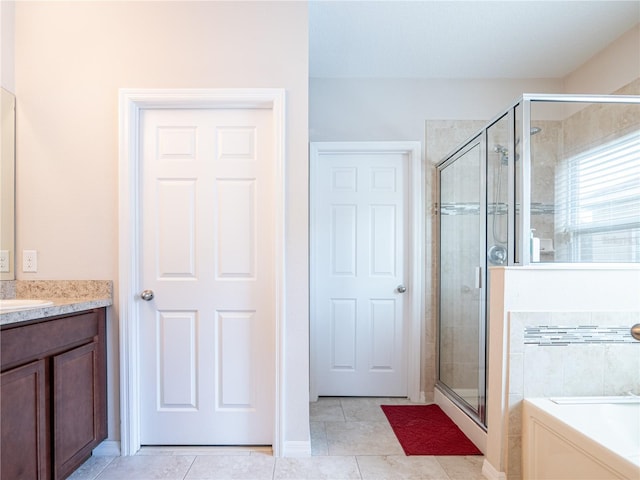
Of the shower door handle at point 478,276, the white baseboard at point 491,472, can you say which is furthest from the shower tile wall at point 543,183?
the white baseboard at point 491,472

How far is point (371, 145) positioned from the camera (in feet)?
10.3

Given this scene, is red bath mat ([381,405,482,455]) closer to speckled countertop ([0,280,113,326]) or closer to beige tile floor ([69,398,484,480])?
beige tile floor ([69,398,484,480])

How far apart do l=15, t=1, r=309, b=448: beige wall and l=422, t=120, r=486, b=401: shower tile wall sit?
135 cm

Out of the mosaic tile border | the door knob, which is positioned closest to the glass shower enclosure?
the mosaic tile border

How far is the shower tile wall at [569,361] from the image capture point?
6.09 feet

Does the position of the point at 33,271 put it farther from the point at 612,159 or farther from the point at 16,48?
the point at 612,159

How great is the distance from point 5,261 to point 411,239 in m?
2.65

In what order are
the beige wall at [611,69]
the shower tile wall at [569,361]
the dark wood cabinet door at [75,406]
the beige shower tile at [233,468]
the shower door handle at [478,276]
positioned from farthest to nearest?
the beige wall at [611,69]
the shower door handle at [478,276]
the beige shower tile at [233,468]
the shower tile wall at [569,361]
the dark wood cabinet door at [75,406]

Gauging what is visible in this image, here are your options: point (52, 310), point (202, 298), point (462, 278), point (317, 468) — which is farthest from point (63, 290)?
point (462, 278)

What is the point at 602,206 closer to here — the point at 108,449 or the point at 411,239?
the point at 411,239

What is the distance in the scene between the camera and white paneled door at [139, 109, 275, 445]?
7.37ft

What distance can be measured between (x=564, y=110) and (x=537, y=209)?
53 centimetres

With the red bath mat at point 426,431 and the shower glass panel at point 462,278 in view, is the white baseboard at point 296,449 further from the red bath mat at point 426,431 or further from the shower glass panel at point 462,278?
the shower glass panel at point 462,278

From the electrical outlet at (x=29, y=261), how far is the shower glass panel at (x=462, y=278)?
256 cm
